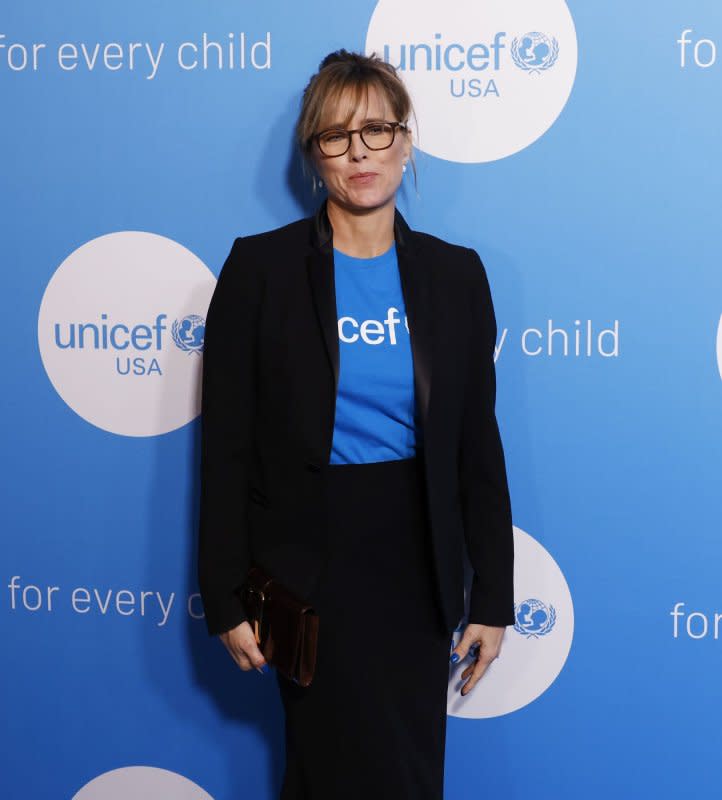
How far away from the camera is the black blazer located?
66.4 inches

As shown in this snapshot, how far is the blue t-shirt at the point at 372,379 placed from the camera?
5.50ft

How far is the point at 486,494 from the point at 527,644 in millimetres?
479

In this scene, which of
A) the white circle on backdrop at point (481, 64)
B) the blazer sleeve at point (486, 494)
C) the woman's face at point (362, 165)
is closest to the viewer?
the woman's face at point (362, 165)

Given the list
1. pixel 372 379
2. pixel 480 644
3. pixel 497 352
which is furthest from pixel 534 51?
pixel 480 644

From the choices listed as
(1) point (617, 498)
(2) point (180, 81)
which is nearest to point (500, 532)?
(1) point (617, 498)

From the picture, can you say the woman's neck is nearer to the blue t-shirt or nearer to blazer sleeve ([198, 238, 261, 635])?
the blue t-shirt

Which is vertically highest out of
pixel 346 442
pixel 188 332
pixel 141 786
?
pixel 188 332

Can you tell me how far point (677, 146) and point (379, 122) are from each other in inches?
27.2

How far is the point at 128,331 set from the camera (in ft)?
6.95

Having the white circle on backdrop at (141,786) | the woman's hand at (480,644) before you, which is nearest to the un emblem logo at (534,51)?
the woman's hand at (480,644)

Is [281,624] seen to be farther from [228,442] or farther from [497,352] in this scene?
[497,352]

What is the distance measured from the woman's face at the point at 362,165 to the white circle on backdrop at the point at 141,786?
4.73 ft

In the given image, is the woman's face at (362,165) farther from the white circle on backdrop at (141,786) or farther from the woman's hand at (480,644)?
the white circle on backdrop at (141,786)

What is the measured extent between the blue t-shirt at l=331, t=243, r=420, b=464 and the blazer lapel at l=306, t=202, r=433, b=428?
18 millimetres
